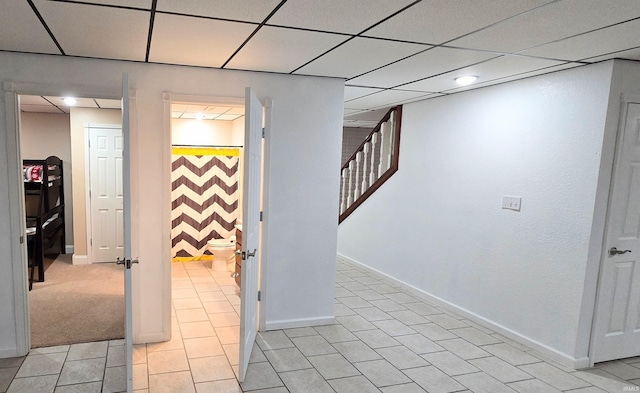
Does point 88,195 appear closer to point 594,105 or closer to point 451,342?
point 451,342

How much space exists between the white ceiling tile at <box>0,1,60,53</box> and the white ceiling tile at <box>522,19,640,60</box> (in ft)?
8.96

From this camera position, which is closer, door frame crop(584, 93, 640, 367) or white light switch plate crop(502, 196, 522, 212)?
door frame crop(584, 93, 640, 367)

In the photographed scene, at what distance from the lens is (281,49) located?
102 inches

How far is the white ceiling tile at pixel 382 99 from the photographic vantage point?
411cm

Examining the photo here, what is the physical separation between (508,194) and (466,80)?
1.03m

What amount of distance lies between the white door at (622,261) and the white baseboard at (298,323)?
2.06 m

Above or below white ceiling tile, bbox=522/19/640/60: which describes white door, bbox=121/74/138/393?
below

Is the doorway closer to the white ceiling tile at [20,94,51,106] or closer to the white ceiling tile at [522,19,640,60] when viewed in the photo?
the white ceiling tile at [20,94,51,106]

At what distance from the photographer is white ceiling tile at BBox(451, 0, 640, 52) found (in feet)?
5.76

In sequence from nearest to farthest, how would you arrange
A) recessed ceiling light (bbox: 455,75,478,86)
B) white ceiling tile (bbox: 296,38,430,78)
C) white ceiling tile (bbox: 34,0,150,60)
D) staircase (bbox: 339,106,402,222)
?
white ceiling tile (bbox: 34,0,150,60), white ceiling tile (bbox: 296,38,430,78), recessed ceiling light (bbox: 455,75,478,86), staircase (bbox: 339,106,402,222)

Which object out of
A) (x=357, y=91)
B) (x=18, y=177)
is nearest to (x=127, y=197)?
(x=18, y=177)

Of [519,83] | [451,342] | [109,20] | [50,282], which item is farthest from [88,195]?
[519,83]

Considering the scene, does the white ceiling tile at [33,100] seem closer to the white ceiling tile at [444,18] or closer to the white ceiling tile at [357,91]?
the white ceiling tile at [357,91]

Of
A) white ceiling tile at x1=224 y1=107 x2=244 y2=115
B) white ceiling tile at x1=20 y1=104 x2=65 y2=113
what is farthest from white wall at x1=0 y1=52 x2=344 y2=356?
white ceiling tile at x1=20 y1=104 x2=65 y2=113
